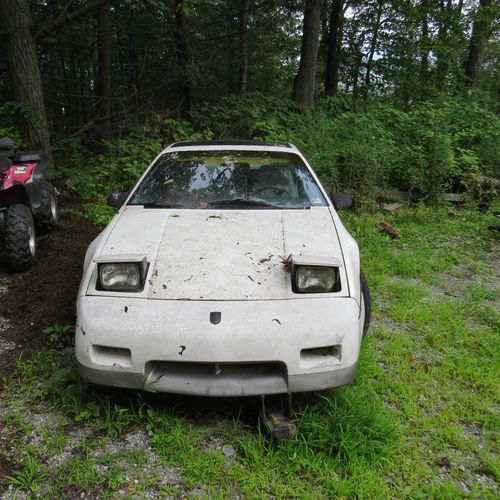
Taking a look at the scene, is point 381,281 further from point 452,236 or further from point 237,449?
point 237,449

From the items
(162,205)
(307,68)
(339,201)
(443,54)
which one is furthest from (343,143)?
(443,54)

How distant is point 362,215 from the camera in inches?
248

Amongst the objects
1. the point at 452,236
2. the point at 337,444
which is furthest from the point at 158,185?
the point at 452,236

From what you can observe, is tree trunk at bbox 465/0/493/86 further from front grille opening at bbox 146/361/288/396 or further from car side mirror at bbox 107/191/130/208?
front grille opening at bbox 146/361/288/396

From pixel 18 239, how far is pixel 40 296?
0.71m

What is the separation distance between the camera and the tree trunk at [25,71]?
6195 mm

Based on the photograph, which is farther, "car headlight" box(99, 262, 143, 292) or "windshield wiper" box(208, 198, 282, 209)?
"windshield wiper" box(208, 198, 282, 209)

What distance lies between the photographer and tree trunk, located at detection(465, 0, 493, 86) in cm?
1095

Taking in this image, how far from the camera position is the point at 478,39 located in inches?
480

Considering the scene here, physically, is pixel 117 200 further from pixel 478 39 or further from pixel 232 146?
pixel 478 39

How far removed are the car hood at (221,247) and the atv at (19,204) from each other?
4.92 feet

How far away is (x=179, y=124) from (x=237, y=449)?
23.1ft

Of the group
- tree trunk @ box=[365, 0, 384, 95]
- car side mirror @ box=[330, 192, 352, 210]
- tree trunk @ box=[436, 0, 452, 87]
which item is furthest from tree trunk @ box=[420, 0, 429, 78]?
car side mirror @ box=[330, 192, 352, 210]

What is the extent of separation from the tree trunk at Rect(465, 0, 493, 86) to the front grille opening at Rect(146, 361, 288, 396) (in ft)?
41.1
